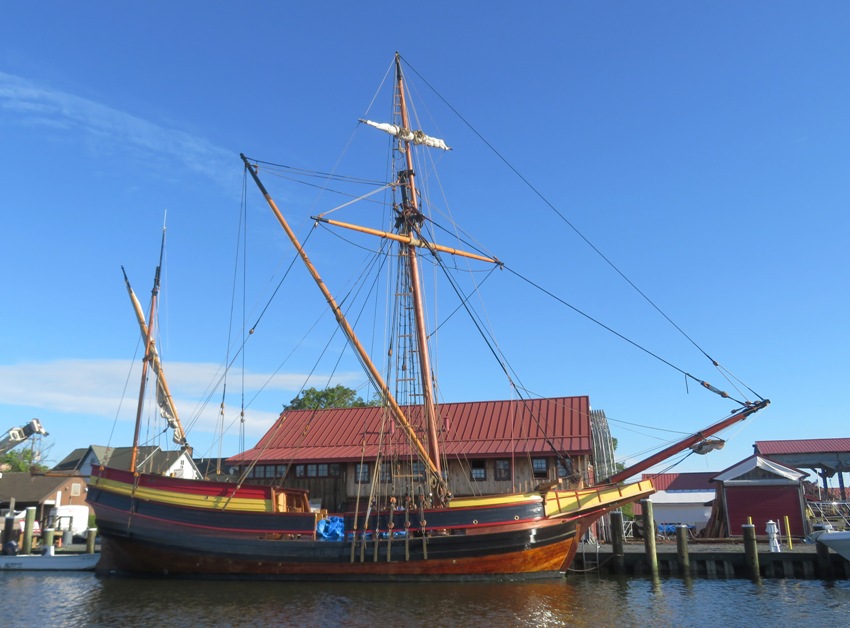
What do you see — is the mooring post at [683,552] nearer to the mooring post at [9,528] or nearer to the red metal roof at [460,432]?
the red metal roof at [460,432]

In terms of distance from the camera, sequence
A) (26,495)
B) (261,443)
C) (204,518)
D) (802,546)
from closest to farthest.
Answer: (204,518), (802,546), (261,443), (26,495)

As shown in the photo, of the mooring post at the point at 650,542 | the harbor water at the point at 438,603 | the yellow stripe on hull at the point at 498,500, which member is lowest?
the harbor water at the point at 438,603

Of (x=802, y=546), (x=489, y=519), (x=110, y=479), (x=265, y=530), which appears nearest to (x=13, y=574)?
(x=110, y=479)

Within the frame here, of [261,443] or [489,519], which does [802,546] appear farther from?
[261,443]

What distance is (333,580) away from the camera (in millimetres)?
26562

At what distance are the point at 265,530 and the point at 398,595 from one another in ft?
21.9

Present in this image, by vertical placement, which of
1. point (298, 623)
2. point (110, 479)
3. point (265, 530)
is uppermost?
point (110, 479)

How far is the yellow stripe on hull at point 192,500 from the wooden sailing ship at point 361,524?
4 centimetres

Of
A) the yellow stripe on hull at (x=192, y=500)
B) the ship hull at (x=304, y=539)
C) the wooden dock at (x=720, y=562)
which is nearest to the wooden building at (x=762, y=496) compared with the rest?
the wooden dock at (x=720, y=562)

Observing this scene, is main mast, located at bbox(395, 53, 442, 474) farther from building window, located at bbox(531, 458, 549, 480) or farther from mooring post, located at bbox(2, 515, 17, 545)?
mooring post, located at bbox(2, 515, 17, 545)

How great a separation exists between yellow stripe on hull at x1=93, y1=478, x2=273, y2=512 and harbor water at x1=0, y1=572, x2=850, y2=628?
284 centimetres

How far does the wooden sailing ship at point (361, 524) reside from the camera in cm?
2577

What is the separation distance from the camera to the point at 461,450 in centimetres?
3603

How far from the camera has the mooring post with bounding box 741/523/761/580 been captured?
26.0m
